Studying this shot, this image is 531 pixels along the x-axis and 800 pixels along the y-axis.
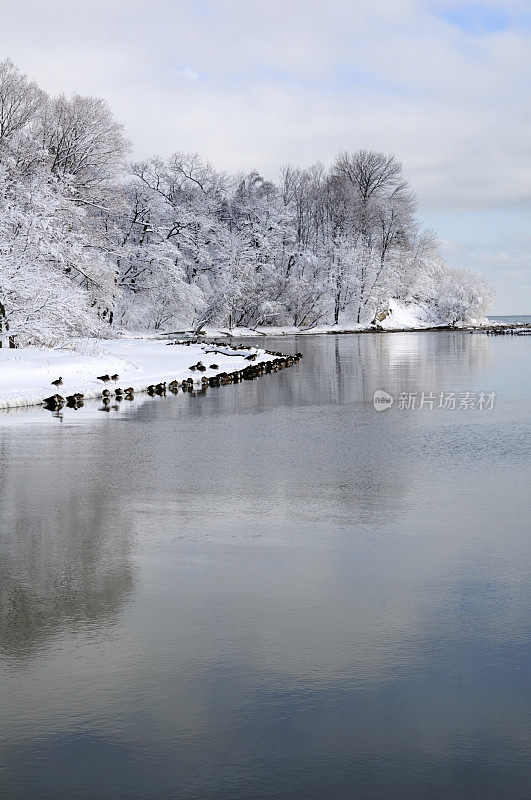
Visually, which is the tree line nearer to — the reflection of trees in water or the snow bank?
the snow bank

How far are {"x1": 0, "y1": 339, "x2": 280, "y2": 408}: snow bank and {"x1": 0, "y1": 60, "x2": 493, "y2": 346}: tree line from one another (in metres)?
3.19

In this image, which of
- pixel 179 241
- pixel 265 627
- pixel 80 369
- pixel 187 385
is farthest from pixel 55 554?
pixel 179 241

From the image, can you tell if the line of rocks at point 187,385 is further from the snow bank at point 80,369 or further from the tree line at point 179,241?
the tree line at point 179,241

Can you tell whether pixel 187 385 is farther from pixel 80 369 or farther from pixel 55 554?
pixel 55 554

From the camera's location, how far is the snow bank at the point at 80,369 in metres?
26.0

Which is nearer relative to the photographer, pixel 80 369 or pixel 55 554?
pixel 55 554

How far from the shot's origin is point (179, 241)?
269 ft

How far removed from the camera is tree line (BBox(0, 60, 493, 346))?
39000 millimetres

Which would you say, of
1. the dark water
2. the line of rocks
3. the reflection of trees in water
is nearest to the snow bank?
the line of rocks

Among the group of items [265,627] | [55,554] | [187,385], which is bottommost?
[265,627]

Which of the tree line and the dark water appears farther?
the tree line

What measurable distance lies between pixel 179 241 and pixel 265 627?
254ft

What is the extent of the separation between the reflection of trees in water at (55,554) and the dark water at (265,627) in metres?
0.03

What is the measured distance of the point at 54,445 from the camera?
16.6m
